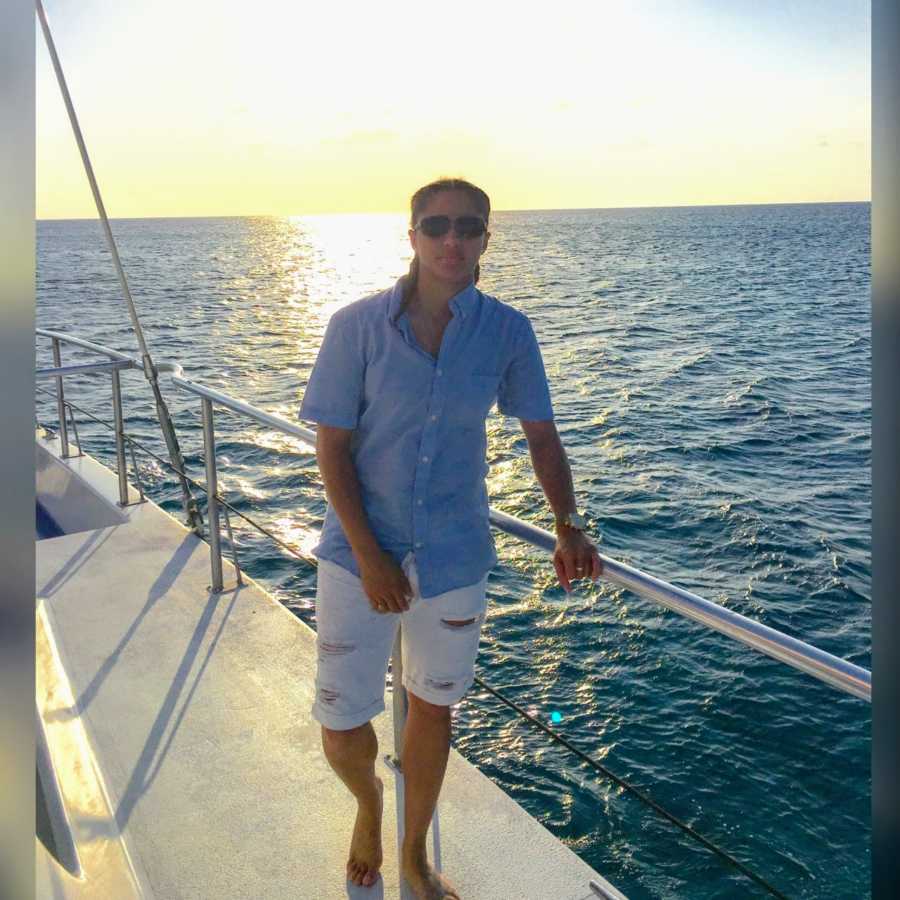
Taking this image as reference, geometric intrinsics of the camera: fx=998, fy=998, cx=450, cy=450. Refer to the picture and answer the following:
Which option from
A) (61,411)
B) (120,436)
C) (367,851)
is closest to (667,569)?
(61,411)

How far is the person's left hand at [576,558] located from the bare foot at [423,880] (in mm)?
660

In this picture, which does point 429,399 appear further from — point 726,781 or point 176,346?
point 176,346

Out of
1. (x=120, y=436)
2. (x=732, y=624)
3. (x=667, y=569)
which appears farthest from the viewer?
(x=667, y=569)

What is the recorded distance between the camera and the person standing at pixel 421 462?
1.70 meters

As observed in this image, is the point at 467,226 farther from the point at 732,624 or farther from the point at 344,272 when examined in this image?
the point at 344,272

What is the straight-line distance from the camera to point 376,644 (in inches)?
72.0

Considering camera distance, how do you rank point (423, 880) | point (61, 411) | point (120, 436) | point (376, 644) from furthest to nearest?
point (61, 411), point (120, 436), point (423, 880), point (376, 644)

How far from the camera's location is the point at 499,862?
6.77ft

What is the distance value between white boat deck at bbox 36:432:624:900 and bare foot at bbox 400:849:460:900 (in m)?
0.04

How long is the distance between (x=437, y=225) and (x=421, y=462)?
0.41 meters

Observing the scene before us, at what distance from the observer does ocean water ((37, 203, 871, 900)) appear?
5215 mm

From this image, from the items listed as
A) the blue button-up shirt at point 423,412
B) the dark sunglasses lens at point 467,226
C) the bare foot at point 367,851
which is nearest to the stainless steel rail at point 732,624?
the blue button-up shirt at point 423,412

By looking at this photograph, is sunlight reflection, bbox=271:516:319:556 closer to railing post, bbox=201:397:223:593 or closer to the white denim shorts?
railing post, bbox=201:397:223:593
